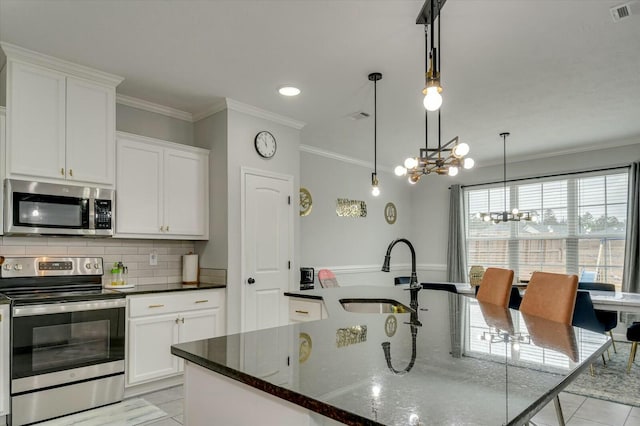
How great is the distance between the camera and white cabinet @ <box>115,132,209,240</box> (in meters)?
3.61

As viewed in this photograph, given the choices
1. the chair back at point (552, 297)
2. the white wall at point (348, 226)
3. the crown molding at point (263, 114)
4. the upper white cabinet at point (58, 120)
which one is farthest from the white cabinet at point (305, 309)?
the white wall at point (348, 226)

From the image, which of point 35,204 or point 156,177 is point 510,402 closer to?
point 35,204

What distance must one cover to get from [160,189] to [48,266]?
1.11 m

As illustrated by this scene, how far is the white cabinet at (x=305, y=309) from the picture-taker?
2.96 meters

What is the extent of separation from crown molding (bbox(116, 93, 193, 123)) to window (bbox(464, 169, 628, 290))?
464 cm

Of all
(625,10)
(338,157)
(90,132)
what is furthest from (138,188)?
(625,10)

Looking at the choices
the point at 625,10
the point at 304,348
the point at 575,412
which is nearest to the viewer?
the point at 304,348

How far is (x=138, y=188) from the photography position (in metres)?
3.70

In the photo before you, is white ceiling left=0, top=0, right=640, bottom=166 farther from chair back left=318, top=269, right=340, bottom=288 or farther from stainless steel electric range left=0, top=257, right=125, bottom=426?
chair back left=318, top=269, right=340, bottom=288

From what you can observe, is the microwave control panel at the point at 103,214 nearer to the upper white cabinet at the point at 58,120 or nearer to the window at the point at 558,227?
the upper white cabinet at the point at 58,120

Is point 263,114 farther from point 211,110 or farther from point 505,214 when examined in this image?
point 505,214

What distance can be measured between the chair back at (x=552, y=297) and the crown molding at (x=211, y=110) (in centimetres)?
316

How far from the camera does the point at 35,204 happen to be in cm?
304

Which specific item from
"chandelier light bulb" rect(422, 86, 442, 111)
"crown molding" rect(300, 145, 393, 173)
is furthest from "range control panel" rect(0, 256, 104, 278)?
"crown molding" rect(300, 145, 393, 173)
